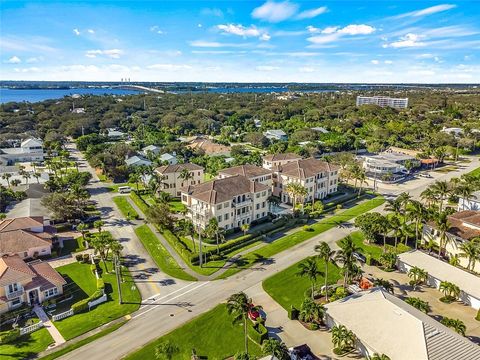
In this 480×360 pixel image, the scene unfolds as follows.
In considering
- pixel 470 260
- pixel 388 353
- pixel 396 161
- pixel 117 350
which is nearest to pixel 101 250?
pixel 117 350

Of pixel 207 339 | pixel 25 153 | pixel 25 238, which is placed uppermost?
pixel 25 153

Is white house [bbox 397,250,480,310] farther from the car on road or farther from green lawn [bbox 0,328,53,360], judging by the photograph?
green lawn [bbox 0,328,53,360]

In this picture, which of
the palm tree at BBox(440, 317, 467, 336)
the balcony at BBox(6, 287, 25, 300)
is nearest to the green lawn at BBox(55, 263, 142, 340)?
the balcony at BBox(6, 287, 25, 300)

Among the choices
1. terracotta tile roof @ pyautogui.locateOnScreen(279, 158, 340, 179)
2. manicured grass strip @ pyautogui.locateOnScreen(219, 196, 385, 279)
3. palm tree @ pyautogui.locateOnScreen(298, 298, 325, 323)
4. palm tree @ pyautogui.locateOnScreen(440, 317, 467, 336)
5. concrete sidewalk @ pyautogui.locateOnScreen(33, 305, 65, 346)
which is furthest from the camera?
terracotta tile roof @ pyautogui.locateOnScreen(279, 158, 340, 179)

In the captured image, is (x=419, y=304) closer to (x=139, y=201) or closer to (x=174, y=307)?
(x=174, y=307)

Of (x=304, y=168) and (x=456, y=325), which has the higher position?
(x=304, y=168)

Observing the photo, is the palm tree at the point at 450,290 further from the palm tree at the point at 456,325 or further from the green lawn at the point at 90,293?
the green lawn at the point at 90,293

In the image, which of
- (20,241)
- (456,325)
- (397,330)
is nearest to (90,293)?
(20,241)
